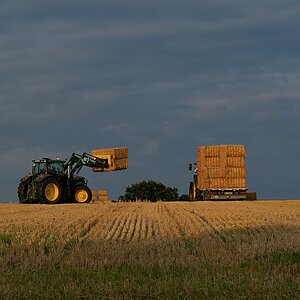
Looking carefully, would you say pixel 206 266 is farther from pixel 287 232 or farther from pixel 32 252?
pixel 287 232

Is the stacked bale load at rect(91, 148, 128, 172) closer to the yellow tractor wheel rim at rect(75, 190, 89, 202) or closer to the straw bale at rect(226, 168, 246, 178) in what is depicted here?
the yellow tractor wheel rim at rect(75, 190, 89, 202)

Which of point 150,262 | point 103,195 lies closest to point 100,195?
point 103,195

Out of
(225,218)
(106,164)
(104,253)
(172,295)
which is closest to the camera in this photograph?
→ (172,295)

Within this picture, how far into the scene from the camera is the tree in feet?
238

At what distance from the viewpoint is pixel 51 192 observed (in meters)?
38.4

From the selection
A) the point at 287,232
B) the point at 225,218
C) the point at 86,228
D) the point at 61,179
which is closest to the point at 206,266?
the point at 287,232

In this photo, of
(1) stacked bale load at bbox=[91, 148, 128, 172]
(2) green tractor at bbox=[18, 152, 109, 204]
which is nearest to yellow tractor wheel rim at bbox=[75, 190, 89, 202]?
(2) green tractor at bbox=[18, 152, 109, 204]

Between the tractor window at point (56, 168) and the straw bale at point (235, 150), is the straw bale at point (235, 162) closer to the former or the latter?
the straw bale at point (235, 150)

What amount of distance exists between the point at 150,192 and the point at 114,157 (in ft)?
107

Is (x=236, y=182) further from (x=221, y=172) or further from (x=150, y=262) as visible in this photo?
(x=150, y=262)

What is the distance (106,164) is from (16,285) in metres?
32.9

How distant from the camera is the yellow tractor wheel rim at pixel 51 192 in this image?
3803 centimetres

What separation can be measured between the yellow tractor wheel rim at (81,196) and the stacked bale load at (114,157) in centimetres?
281

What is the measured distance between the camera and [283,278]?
30.2 ft
